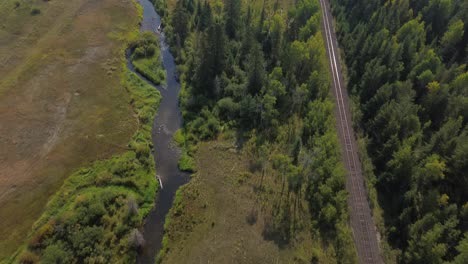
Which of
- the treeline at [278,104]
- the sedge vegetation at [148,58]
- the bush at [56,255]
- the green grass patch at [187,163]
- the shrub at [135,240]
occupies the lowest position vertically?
the bush at [56,255]

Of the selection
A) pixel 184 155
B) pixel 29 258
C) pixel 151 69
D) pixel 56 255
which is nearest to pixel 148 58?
pixel 151 69

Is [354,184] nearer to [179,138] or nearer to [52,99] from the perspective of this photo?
[179,138]

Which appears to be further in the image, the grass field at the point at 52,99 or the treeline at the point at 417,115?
the grass field at the point at 52,99

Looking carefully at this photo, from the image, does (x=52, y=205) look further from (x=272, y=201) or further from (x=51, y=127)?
(x=272, y=201)

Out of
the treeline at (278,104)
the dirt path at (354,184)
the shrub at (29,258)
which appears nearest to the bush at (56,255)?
the shrub at (29,258)

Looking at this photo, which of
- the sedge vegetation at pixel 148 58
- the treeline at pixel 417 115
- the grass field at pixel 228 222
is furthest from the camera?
the sedge vegetation at pixel 148 58

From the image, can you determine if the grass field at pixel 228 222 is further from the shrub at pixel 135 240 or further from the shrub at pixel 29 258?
the shrub at pixel 29 258

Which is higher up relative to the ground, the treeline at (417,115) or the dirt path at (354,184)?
the treeline at (417,115)
